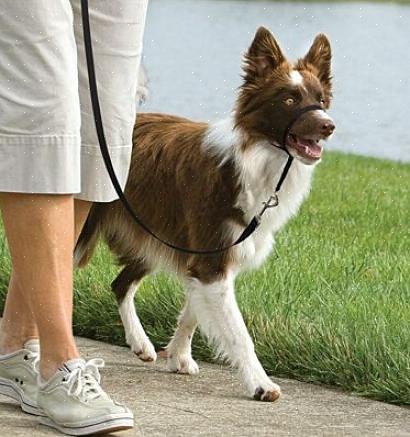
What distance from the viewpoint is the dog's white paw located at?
16.1ft

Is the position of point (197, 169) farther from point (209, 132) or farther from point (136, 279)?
point (136, 279)

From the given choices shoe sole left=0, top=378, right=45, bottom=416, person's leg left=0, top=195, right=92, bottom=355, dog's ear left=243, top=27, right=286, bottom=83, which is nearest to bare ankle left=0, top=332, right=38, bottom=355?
person's leg left=0, top=195, right=92, bottom=355

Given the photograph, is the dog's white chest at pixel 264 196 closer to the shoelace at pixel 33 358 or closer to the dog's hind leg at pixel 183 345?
the dog's hind leg at pixel 183 345

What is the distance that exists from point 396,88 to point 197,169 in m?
19.7

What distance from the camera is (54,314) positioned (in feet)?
12.3

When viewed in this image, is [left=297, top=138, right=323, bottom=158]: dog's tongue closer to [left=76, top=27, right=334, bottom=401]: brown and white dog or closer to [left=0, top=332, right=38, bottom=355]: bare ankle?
[left=76, top=27, right=334, bottom=401]: brown and white dog

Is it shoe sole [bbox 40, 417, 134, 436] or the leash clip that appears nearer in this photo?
shoe sole [bbox 40, 417, 134, 436]

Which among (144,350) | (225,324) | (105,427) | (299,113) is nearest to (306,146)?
(299,113)

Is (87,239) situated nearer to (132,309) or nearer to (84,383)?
(132,309)

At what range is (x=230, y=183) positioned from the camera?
4648 millimetres

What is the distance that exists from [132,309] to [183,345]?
1.40 ft

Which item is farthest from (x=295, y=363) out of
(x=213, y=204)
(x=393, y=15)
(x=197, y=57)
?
(x=393, y=15)

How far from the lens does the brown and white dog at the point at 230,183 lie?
462cm

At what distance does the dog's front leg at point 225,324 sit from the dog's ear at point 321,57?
0.87 m
